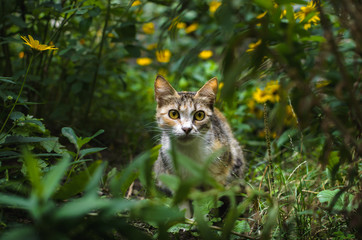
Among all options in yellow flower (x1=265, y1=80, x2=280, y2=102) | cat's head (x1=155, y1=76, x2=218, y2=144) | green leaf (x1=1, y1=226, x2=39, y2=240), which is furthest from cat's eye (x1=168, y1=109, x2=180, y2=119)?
green leaf (x1=1, y1=226, x2=39, y2=240)

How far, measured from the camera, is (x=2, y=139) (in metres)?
1.57

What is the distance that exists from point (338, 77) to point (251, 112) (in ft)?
7.89

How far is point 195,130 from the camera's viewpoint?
2.22 metres

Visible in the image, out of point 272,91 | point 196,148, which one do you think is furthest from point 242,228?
point 272,91

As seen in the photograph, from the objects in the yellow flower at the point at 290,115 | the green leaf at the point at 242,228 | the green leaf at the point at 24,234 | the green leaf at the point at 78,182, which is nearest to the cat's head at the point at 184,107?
the yellow flower at the point at 290,115

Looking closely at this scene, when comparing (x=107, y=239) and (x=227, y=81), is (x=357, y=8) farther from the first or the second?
(x=107, y=239)

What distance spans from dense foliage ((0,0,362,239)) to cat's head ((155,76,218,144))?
249mm

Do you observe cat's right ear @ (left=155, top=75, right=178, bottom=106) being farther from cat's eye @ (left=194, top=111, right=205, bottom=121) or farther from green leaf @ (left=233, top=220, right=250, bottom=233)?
green leaf @ (left=233, top=220, right=250, bottom=233)

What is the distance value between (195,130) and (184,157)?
1.31 metres

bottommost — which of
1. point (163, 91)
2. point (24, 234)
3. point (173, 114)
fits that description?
point (24, 234)

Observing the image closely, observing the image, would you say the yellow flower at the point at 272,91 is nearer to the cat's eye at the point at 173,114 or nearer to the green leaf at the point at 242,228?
the cat's eye at the point at 173,114

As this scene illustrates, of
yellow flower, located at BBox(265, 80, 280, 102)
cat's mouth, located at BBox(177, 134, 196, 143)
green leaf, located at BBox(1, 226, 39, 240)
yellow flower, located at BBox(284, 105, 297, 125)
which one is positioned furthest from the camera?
yellow flower, located at BBox(265, 80, 280, 102)

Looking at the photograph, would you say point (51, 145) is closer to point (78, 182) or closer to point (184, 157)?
point (78, 182)

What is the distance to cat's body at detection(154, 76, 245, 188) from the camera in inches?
87.5
